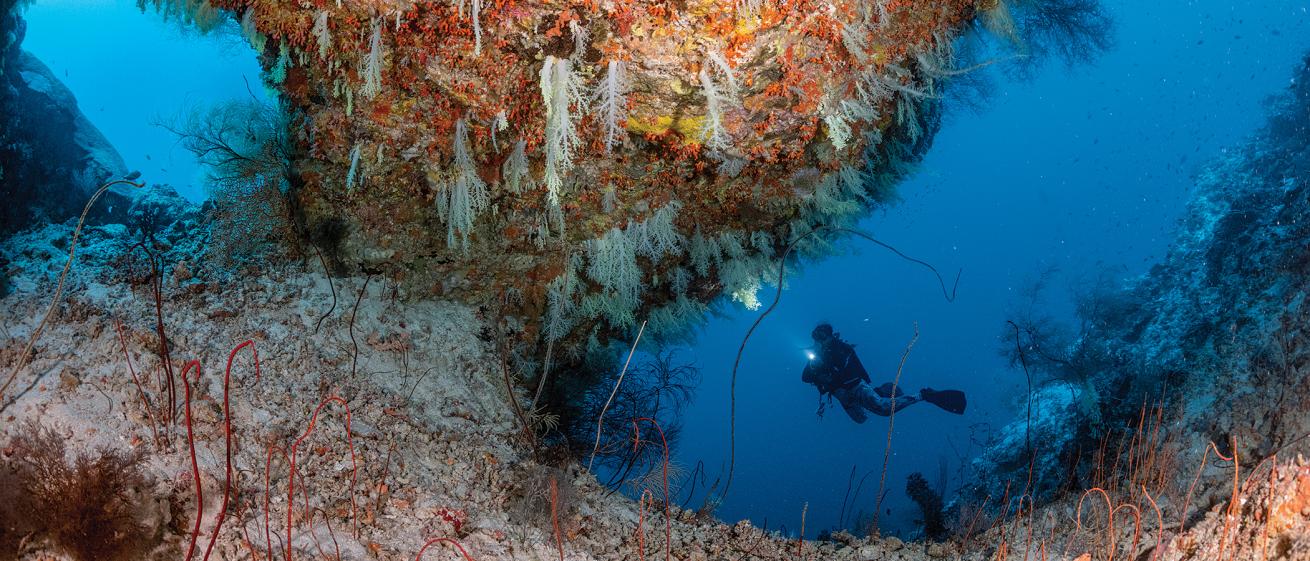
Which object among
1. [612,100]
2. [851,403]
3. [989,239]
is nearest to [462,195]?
[612,100]

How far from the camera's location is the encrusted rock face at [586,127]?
141 inches

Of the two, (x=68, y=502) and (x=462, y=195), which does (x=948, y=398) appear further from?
(x=68, y=502)

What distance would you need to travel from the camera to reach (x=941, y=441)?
2576 inches

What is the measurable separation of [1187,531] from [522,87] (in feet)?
16.2

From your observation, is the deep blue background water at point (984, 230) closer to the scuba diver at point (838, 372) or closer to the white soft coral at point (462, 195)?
the scuba diver at point (838, 372)

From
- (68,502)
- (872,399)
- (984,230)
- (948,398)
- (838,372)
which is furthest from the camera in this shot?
(984,230)

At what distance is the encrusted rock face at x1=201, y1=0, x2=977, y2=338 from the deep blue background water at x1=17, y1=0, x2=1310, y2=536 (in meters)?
50.6

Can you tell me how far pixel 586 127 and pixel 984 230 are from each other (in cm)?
9248

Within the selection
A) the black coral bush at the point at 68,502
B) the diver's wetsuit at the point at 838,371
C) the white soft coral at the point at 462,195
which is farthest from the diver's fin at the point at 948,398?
the black coral bush at the point at 68,502

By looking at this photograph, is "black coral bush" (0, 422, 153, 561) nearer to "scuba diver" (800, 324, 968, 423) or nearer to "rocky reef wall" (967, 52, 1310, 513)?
"rocky reef wall" (967, 52, 1310, 513)

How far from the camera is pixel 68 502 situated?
2252 mm

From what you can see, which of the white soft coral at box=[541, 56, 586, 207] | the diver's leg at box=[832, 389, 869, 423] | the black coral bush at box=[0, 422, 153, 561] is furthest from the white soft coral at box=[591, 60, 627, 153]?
the diver's leg at box=[832, 389, 869, 423]

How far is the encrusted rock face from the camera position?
3.58m

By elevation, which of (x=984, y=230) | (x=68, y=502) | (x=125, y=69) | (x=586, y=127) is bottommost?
(x=68, y=502)
